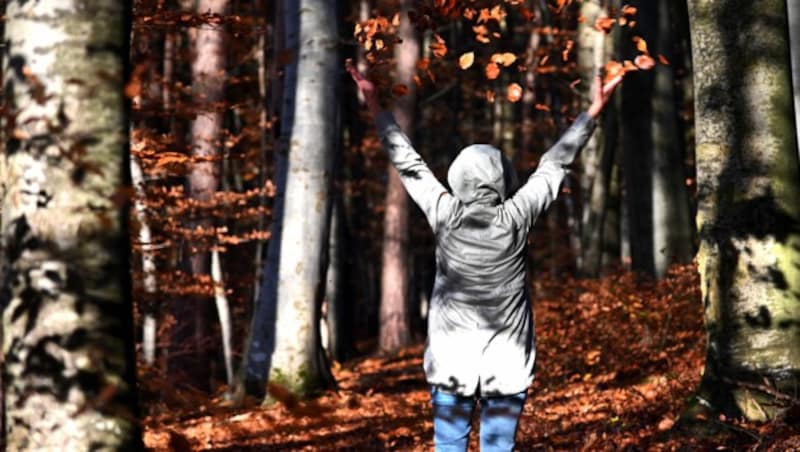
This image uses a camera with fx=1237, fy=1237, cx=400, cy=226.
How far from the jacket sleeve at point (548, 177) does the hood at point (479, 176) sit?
114 millimetres

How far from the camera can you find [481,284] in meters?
5.61

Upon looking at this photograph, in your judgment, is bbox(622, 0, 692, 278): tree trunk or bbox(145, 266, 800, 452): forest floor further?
bbox(622, 0, 692, 278): tree trunk

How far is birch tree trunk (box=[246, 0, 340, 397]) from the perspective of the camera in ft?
42.1

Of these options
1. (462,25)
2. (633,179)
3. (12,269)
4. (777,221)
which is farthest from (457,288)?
(462,25)

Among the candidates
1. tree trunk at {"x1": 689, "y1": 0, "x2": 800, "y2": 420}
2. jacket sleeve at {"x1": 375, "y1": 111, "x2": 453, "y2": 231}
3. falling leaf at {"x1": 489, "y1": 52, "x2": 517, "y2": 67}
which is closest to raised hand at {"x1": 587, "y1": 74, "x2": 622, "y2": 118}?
jacket sleeve at {"x1": 375, "y1": 111, "x2": 453, "y2": 231}

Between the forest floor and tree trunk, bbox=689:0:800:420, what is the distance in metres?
0.37

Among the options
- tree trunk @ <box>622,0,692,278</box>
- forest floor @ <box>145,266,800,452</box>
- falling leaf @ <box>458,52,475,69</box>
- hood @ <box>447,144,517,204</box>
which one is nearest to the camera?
hood @ <box>447,144,517,204</box>

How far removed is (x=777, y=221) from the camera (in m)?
8.06

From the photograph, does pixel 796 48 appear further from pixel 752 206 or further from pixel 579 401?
pixel 579 401

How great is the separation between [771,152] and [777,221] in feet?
1.48

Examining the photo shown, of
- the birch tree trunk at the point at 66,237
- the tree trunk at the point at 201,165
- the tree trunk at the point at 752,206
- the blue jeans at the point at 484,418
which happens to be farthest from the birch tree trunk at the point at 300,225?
the birch tree trunk at the point at 66,237

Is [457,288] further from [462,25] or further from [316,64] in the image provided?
[462,25]

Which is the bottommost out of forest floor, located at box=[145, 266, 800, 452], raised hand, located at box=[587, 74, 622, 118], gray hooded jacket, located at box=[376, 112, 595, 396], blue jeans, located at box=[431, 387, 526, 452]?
forest floor, located at box=[145, 266, 800, 452]

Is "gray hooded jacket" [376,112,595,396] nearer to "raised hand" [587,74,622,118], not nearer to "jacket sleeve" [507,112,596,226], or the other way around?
"jacket sleeve" [507,112,596,226]
